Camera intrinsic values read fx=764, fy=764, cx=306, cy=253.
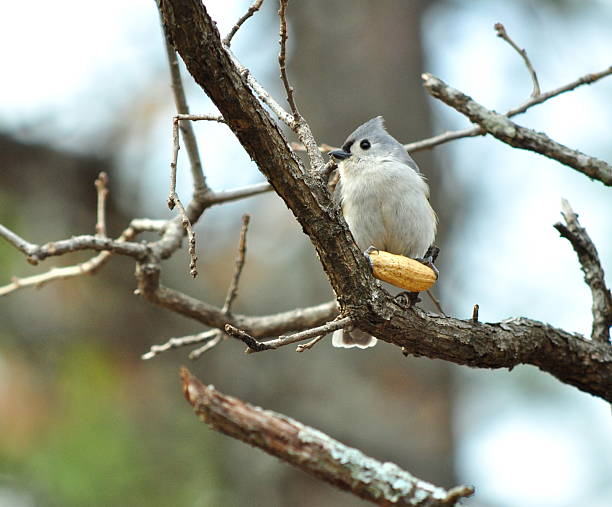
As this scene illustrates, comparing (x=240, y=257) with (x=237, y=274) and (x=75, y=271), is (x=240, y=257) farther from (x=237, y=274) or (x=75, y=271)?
(x=75, y=271)

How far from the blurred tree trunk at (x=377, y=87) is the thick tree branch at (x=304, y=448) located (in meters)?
1.98

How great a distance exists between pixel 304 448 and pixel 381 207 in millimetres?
1049

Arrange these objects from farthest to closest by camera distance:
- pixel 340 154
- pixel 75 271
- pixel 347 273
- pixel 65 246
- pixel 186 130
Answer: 1. pixel 340 154
2. pixel 75 271
3. pixel 186 130
4. pixel 65 246
5. pixel 347 273

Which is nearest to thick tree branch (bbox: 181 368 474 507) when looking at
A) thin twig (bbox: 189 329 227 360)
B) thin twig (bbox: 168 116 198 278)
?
thin twig (bbox: 189 329 227 360)

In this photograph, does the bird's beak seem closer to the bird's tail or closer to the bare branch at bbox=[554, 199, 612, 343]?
the bird's tail

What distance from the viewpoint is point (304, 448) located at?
2.57m

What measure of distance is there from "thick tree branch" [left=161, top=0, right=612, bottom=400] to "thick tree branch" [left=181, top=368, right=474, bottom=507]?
0.55 m

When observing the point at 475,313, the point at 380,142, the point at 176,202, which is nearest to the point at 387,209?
the point at 380,142

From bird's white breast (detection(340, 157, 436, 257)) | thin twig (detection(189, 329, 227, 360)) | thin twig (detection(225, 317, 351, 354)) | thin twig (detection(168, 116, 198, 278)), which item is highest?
bird's white breast (detection(340, 157, 436, 257))

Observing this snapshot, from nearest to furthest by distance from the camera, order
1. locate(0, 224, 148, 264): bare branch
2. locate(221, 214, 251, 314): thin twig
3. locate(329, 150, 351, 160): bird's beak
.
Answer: locate(0, 224, 148, 264): bare branch → locate(221, 214, 251, 314): thin twig → locate(329, 150, 351, 160): bird's beak

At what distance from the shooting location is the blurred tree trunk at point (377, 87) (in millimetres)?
4652

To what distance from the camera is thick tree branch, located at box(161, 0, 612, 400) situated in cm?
156

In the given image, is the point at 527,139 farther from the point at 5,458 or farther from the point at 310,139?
the point at 5,458

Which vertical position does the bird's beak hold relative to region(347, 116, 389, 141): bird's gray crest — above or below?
below
